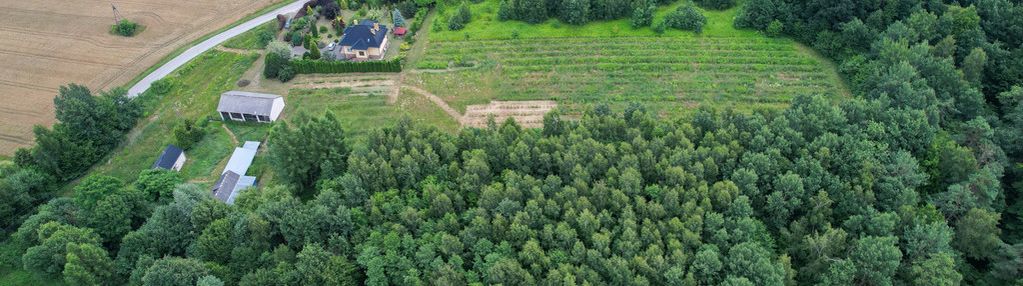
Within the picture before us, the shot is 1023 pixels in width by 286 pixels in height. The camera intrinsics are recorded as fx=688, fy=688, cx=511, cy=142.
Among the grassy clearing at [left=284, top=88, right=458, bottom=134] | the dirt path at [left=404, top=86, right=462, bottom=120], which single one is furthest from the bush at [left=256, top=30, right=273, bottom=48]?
the dirt path at [left=404, top=86, right=462, bottom=120]

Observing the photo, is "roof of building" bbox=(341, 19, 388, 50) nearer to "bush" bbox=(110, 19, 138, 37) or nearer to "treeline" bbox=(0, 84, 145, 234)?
"treeline" bbox=(0, 84, 145, 234)

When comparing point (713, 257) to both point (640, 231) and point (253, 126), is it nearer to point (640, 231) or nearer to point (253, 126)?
point (640, 231)

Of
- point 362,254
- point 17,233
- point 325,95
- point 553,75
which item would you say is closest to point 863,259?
point 362,254

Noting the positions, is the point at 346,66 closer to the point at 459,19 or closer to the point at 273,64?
the point at 273,64

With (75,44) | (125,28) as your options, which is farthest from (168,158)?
(75,44)

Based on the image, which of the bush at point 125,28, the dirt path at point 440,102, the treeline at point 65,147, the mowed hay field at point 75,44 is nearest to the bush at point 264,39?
the mowed hay field at point 75,44

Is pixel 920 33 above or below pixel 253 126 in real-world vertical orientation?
above

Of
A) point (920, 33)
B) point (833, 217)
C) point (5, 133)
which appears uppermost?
point (920, 33)
